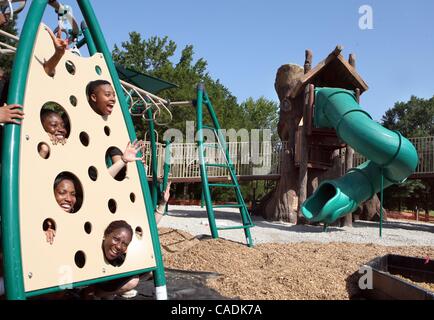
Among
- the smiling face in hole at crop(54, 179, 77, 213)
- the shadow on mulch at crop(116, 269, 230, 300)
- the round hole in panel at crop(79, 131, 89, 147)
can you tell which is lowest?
the shadow on mulch at crop(116, 269, 230, 300)

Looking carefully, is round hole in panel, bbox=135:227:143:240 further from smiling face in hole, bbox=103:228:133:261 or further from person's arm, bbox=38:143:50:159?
person's arm, bbox=38:143:50:159

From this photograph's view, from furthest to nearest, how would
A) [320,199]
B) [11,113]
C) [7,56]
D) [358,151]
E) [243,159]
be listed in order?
[7,56], [243,159], [320,199], [358,151], [11,113]

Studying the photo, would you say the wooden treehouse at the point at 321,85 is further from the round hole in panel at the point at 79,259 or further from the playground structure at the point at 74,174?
the round hole in panel at the point at 79,259

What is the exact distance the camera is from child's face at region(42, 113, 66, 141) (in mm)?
2045

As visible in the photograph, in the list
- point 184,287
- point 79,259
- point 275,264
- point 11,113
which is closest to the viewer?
point 11,113

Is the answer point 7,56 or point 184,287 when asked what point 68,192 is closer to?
point 184,287

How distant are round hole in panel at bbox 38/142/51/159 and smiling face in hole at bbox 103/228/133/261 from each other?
1.69ft

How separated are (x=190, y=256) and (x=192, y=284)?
3.49ft

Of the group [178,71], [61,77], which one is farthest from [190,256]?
[178,71]

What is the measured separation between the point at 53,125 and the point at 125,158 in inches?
19.6

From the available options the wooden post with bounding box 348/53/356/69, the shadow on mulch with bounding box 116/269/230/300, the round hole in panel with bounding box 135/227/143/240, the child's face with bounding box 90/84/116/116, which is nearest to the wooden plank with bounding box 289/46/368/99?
the wooden post with bounding box 348/53/356/69

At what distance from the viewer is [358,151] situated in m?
7.98

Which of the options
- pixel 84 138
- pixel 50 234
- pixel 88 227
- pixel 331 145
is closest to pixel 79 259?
pixel 88 227
